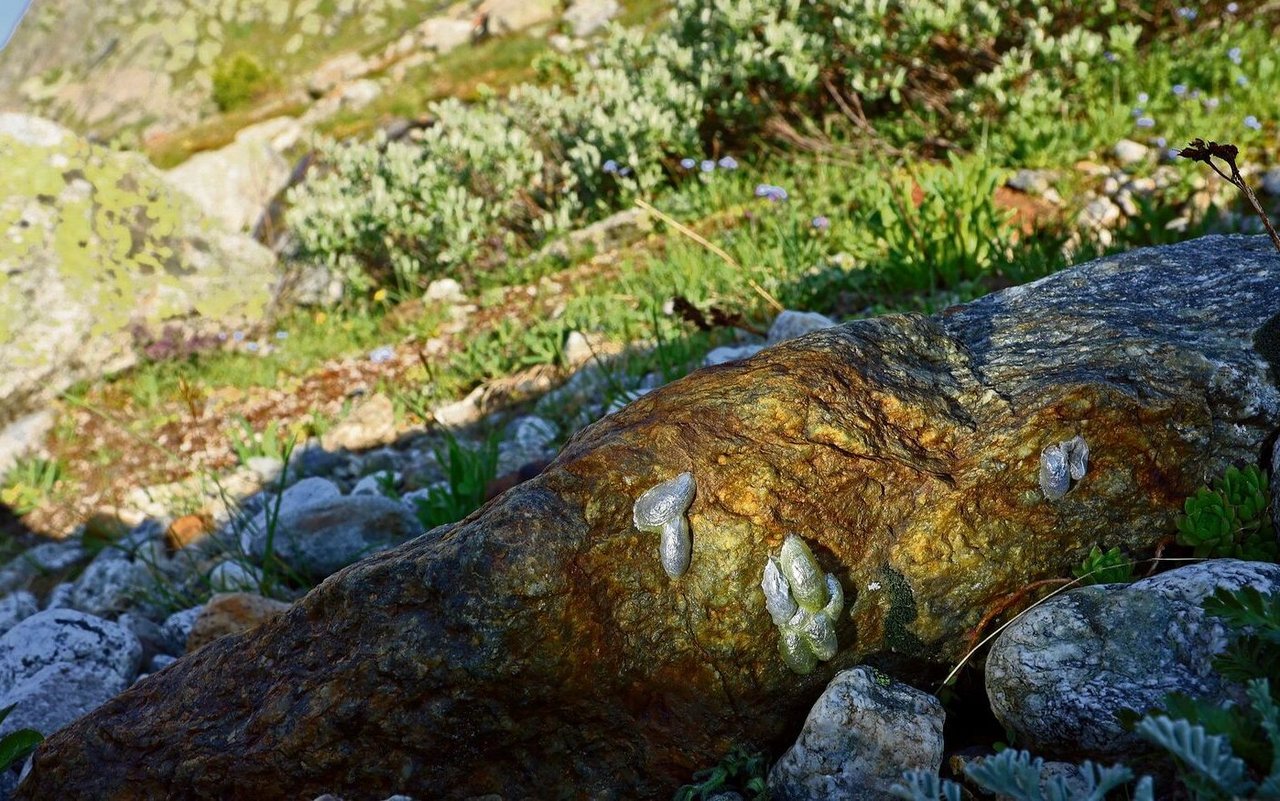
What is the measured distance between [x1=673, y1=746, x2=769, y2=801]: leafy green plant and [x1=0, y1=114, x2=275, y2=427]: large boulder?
7455mm

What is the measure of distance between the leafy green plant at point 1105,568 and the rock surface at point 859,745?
18.1 inches

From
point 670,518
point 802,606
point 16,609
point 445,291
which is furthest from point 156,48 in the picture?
point 802,606

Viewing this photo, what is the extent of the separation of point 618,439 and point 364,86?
2815 centimetres

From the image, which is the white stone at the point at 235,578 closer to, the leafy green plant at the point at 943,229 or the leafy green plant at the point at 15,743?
the leafy green plant at the point at 15,743

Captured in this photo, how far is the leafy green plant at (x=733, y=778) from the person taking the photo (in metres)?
1.83

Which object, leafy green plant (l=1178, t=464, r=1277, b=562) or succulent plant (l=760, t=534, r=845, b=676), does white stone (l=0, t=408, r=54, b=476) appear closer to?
succulent plant (l=760, t=534, r=845, b=676)

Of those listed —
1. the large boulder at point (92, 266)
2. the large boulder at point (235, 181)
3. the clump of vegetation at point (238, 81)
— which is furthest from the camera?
the clump of vegetation at point (238, 81)

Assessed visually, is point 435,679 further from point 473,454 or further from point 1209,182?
point 1209,182

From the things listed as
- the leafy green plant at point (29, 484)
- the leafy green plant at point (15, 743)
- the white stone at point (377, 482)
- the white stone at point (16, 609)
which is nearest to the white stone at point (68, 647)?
the leafy green plant at point (15, 743)

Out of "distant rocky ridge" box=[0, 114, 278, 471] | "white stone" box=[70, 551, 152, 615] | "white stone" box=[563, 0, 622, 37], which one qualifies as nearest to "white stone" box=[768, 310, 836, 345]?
"white stone" box=[70, 551, 152, 615]

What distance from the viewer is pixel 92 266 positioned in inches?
328

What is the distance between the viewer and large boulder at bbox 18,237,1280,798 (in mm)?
1843

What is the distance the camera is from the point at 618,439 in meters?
2.01

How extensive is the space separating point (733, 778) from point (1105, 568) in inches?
33.9
